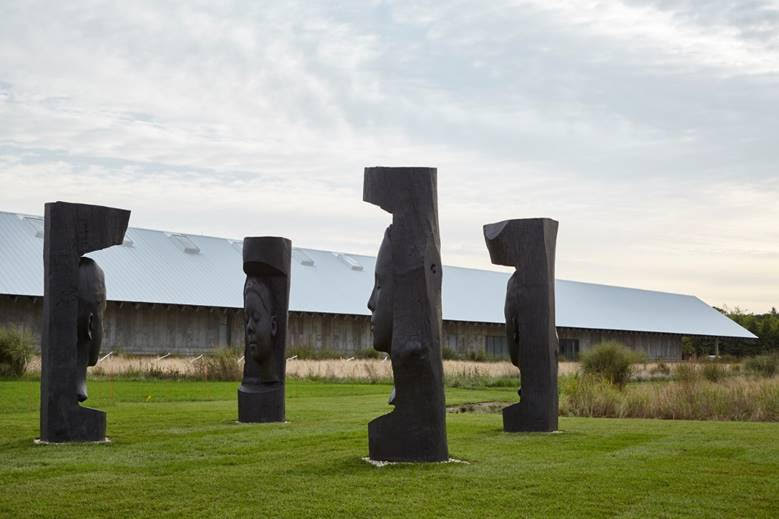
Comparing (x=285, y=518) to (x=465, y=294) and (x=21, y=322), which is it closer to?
(x=21, y=322)

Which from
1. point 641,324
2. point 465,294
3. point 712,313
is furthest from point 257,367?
point 712,313

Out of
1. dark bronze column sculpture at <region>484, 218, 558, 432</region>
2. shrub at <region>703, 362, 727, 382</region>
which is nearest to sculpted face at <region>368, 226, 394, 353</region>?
dark bronze column sculpture at <region>484, 218, 558, 432</region>

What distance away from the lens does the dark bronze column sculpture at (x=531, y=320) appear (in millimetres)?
13570

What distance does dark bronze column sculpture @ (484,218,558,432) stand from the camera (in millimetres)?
13570

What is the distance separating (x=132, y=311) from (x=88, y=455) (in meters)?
25.7

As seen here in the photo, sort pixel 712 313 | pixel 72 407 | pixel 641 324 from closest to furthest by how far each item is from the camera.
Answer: pixel 72 407
pixel 641 324
pixel 712 313

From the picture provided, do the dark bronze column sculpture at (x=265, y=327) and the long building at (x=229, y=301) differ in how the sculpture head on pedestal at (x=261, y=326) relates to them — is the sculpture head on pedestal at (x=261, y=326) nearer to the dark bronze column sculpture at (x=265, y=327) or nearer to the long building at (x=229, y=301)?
the dark bronze column sculpture at (x=265, y=327)

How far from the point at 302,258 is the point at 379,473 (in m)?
36.0

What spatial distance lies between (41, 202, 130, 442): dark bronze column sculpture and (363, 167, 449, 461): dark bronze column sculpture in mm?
4117

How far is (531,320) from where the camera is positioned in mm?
13680

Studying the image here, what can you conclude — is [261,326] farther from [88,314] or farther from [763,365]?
[763,365]

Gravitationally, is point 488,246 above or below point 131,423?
above

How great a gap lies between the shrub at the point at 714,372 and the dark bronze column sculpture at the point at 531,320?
12.5 meters

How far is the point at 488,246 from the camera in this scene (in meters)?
13.9
